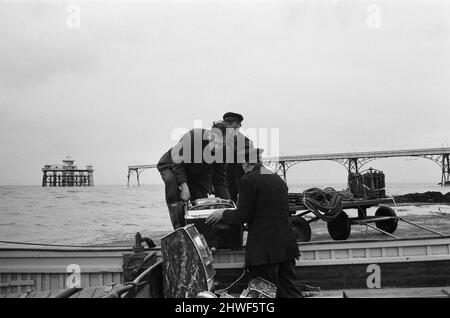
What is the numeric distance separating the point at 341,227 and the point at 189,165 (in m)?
3.60

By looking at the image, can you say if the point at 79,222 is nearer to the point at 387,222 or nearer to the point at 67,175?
the point at 387,222

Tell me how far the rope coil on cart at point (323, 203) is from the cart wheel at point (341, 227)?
40 cm

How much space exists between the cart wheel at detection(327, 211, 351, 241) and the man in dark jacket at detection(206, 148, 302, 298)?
3.70 meters

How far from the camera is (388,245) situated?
387 centimetres

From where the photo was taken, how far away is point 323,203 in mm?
6137

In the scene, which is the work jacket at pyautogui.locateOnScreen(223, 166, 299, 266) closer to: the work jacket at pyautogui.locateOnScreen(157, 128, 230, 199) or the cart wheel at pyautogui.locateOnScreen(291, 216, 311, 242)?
the work jacket at pyautogui.locateOnScreen(157, 128, 230, 199)

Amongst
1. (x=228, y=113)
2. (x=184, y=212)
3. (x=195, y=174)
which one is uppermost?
(x=228, y=113)

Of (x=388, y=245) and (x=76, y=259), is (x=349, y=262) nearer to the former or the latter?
(x=388, y=245)

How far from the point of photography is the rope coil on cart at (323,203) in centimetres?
600

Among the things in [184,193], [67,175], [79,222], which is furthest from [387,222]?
[67,175]

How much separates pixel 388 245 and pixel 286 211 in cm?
145

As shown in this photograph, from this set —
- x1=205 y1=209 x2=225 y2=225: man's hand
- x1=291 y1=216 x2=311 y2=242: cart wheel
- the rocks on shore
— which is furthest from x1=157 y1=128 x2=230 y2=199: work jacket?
the rocks on shore

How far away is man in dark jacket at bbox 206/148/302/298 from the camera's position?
3.02 meters
